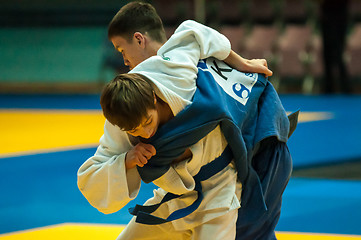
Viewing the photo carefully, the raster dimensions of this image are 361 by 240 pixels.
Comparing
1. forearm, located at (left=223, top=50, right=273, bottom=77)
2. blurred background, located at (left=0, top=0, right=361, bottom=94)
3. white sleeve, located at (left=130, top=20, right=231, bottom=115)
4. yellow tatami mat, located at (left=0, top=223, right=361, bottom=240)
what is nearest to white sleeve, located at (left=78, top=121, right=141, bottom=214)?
white sleeve, located at (left=130, top=20, right=231, bottom=115)

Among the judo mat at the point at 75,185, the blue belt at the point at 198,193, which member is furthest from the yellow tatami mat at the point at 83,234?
the blue belt at the point at 198,193

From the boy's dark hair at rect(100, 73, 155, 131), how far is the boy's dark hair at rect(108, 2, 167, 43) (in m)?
0.44

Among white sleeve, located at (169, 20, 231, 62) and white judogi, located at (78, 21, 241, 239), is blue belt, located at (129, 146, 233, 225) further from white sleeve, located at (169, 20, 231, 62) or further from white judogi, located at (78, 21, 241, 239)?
white sleeve, located at (169, 20, 231, 62)

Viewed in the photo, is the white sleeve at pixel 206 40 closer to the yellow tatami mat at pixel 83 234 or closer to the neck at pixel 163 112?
the neck at pixel 163 112

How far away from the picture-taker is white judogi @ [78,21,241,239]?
1.99m

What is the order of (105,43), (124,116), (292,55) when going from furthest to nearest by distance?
(105,43), (292,55), (124,116)

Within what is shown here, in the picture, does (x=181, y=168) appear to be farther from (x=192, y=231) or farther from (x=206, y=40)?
(x=206, y=40)

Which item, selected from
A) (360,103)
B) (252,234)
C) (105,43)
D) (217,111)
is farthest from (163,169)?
(105,43)

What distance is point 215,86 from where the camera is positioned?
2.05 meters

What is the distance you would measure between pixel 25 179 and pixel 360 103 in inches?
236

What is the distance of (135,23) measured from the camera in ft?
7.48

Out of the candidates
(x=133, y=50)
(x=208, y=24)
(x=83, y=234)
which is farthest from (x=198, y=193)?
(x=208, y=24)

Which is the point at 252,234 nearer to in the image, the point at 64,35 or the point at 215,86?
the point at 215,86

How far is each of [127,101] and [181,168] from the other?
34 cm
